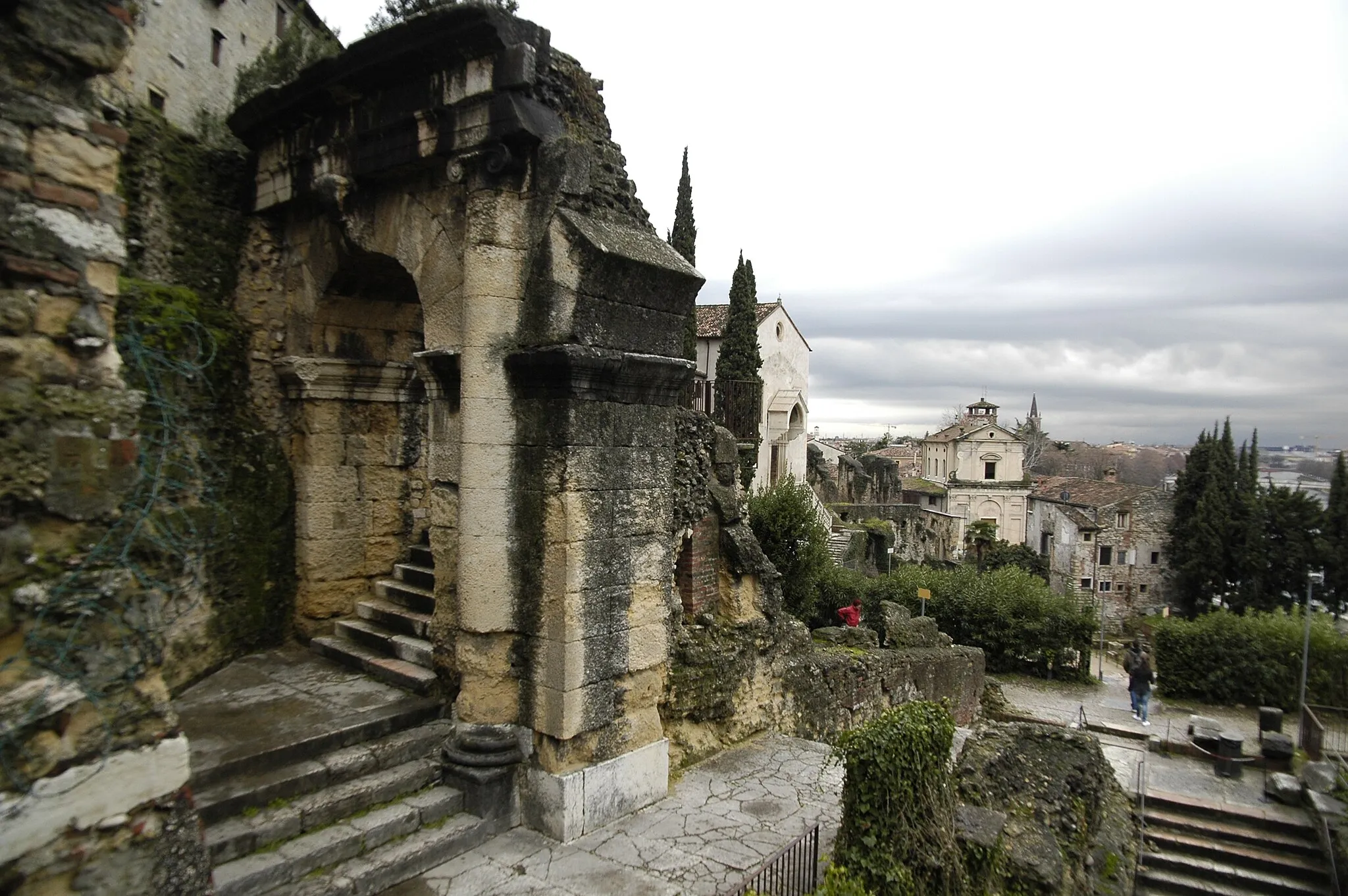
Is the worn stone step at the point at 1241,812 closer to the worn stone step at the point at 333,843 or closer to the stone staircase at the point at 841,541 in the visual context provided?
the worn stone step at the point at 333,843

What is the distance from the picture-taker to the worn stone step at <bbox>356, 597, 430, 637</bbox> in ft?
22.7

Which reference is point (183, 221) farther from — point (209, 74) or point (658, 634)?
point (209, 74)

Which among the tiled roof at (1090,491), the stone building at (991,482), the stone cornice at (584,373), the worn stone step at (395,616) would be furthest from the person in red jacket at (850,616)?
the stone building at (991,482)

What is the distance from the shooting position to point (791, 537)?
20547 mm

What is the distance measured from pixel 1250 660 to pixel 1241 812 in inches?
353

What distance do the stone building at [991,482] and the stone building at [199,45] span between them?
36983 mm

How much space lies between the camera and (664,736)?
652 centimetres

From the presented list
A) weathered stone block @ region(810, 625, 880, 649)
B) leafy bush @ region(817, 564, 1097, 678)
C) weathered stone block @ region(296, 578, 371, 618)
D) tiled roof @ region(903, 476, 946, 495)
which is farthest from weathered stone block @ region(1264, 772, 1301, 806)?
tiled roof @ region(903, 476, 946, 495)

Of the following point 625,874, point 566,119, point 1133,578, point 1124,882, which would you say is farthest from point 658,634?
point 1133,578

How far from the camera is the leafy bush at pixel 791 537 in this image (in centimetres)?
2038

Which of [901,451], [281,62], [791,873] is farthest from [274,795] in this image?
[901,451]

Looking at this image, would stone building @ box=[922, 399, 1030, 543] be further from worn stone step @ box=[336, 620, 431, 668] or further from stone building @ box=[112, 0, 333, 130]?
worn stone step @ box=[336, 620, 431, 668]

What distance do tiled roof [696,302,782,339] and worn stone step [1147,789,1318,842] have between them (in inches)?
911

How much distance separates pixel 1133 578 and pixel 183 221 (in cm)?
4015
